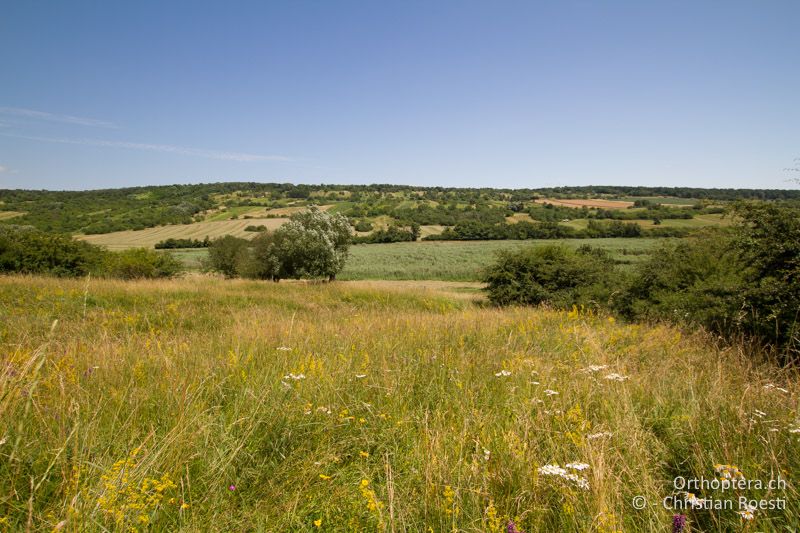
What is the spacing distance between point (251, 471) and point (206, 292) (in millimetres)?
15671

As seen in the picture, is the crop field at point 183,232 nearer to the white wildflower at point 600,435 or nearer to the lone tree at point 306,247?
the lone tree at point 306,247

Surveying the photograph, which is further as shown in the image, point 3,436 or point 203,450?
point 203,450

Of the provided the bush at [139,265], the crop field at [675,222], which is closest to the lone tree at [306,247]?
the bush at [139,265]

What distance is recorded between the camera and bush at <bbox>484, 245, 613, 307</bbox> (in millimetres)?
21438

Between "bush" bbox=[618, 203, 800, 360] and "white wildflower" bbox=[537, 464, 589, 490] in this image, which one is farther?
"bush" bbox=[618, 203, 800, 360]

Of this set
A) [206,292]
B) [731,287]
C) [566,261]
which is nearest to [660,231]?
[566,261]

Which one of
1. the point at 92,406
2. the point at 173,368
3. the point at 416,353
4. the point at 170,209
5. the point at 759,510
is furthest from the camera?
the point at 170,209

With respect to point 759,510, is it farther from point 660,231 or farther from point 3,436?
point 660,231

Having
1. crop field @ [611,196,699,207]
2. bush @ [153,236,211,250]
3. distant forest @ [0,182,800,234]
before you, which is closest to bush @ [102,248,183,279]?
bush @ [153,236,211,250]

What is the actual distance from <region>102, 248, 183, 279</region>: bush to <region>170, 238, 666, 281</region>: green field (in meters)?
16.8

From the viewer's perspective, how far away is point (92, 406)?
2.90 metres

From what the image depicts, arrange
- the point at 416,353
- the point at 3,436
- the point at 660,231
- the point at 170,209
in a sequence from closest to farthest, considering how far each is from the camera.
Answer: the point at 3,436 < the point at 416,353 < the point at 660,231 < the point at 170,209

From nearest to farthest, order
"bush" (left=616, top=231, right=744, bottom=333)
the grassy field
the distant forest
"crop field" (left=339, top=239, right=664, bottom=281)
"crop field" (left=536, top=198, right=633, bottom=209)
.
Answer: the grassy field, "bush" (left=616, top=231, right=744, bottom=333), "crop field" (left=339, top=239, right=664, bottom=281), the distant forest, "crop field" (left=536, top=198, right=633, bottom=209)

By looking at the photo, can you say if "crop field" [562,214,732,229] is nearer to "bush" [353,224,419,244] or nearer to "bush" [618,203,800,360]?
"bush" [353,224,419,244]
